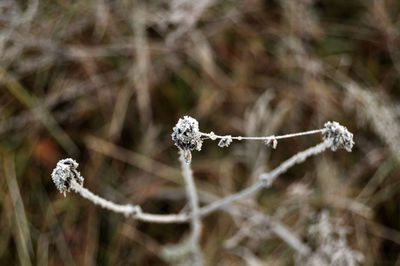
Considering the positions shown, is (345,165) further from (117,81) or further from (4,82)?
(4,82)

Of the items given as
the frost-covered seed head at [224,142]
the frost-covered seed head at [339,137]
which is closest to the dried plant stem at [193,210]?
the frost-covered seed head at [224,142]

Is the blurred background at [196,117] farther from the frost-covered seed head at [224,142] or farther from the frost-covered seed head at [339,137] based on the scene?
the frost-covered seed head at [224,142]

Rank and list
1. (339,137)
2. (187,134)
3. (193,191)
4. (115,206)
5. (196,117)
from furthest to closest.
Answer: (196,117)
(193,191)
(115,206)
(339,137)
(187,134)

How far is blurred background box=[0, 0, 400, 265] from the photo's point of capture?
1986mm

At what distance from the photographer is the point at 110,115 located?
2.18 meters

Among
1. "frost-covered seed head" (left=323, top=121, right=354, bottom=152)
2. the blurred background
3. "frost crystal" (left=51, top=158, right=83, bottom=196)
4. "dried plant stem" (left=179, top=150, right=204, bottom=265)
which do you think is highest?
the blurred background

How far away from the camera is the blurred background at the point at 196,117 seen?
1986 mm

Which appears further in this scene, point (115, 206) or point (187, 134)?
point (115, 206)

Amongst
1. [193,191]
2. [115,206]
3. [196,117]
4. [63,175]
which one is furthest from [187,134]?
[196,117]

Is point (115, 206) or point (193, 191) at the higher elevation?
point (193, 191)

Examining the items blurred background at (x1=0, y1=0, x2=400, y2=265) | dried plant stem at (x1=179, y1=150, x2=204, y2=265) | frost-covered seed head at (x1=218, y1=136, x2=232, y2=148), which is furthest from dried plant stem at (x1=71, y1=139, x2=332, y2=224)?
blurred background at (x1=0, y1=0, x2=400, y2=265)

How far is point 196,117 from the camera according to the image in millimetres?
2193

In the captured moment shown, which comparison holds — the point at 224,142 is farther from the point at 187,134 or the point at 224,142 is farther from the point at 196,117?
the point at 196,117

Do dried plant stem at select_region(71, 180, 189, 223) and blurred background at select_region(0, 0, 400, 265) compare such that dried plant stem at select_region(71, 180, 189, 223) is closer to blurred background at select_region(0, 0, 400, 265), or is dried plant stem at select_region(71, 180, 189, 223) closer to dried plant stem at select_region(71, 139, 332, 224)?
dried plant stem at select_region(71, 139, 332, 224)
